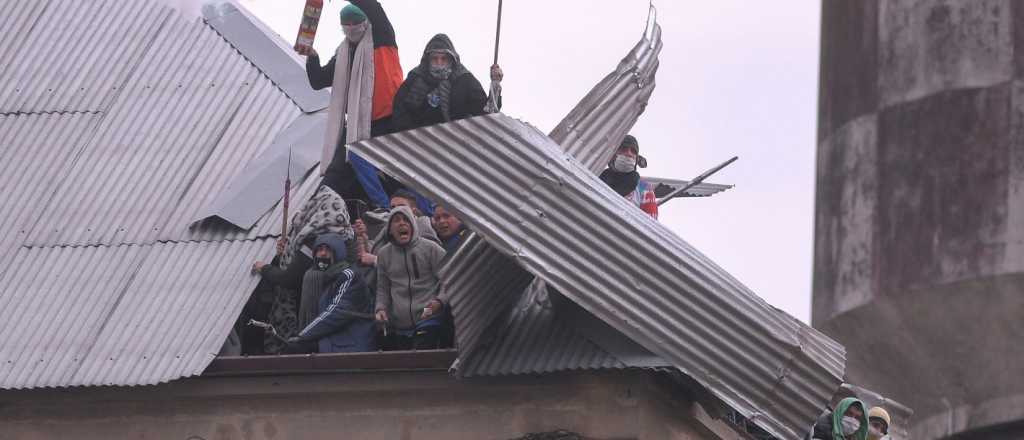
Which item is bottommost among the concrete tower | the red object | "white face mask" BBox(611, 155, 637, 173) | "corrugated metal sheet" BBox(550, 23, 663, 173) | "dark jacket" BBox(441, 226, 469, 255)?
the concrete tower

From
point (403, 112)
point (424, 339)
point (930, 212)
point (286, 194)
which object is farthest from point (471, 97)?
point (930, 212)

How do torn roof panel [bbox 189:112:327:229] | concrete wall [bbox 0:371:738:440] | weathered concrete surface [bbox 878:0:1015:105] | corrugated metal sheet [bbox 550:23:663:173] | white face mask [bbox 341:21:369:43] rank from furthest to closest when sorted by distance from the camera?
weathered concrete surface [bbox 878:0:1015:105], corrugated metal sheet [bbox 550:23:663:173], white face mask [bbox 341:21:369:43], torn roof panel [bbox 189:112:327:229], concrete wall [bbox 0:371:738:440]

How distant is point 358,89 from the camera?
27.9 meters

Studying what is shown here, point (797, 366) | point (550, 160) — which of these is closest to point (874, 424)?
point (797, 366)

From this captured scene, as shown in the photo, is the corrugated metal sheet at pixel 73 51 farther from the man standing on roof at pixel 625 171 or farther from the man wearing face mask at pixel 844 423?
the man wearing face mask at pixel 844 423

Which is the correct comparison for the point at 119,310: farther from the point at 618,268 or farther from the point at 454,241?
the point at 618,268

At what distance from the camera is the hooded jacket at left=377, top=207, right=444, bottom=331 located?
1008 inches

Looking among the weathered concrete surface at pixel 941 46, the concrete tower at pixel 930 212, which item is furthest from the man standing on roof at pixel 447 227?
the weathered concrete surface at pixel 941 46

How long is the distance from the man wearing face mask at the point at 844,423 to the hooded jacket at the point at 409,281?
3.34 m

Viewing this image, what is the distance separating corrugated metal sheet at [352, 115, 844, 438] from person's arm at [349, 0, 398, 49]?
10.1 feet

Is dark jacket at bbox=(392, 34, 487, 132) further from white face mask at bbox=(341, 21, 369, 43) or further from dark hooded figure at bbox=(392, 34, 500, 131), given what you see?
white face mask at bbox=(341, 21, 369, 43)

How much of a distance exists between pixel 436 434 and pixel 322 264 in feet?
6.05

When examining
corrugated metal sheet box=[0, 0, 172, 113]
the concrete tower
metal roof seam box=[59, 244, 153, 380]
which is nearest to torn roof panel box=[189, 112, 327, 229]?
metal roof seam box=[59, 244, 153, 380]

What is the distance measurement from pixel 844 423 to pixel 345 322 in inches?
166
